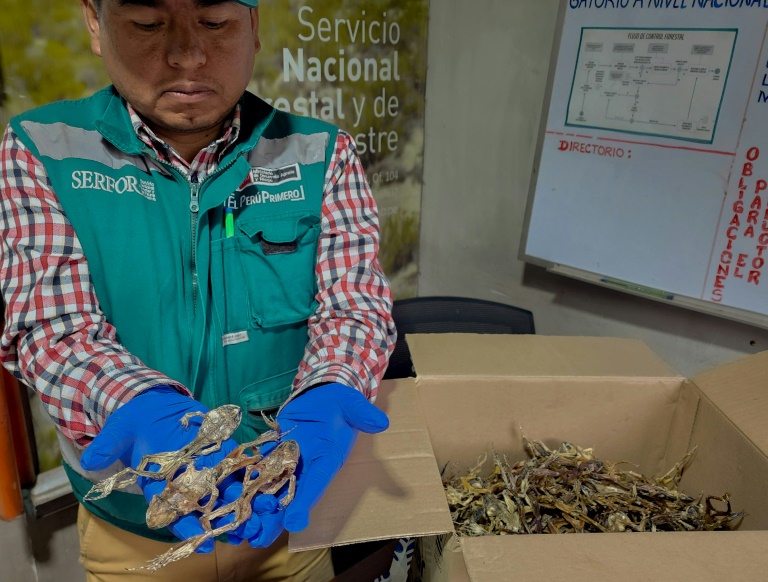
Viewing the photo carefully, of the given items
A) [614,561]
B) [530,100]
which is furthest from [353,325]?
[530,100]

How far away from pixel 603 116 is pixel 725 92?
304 mm

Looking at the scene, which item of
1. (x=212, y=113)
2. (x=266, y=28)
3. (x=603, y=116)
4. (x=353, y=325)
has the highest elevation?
(x=266, y=28)

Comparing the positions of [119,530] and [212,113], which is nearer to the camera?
[212,113]

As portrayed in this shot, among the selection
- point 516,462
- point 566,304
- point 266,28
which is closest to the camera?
Answer: point 516,462

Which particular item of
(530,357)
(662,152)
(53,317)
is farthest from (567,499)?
(662,152)

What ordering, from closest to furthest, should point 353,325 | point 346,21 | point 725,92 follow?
point 353,325
point 725,92
point 346,21

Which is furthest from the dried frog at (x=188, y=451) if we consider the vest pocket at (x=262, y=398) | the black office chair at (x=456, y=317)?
the black office chair at (x=456, y=317)

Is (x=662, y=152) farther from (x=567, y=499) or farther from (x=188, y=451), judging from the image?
(x=188, y=451)

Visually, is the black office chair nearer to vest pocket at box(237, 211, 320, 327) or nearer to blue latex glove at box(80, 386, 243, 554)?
vest pocket at box(237, 211, 320, 327)

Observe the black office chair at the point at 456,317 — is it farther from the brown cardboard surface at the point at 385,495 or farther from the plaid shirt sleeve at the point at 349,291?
the brown cardboard surface at the point at 385,495

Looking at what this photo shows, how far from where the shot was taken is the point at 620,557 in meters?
0.64

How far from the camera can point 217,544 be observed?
1.02 metres

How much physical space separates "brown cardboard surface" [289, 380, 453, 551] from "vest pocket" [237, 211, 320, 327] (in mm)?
272

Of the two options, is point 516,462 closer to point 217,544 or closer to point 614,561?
point 614,561
